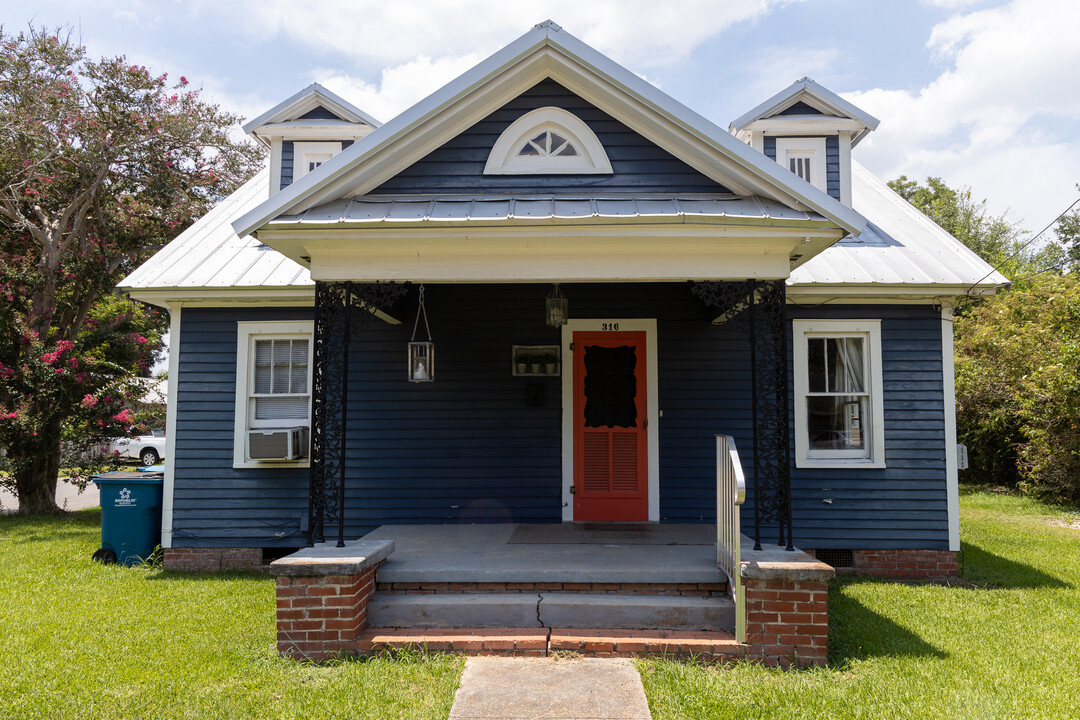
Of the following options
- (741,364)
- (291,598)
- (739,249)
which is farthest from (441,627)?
(741,364)

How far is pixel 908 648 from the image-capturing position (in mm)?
4809

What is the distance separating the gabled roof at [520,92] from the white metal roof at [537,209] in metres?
0.12

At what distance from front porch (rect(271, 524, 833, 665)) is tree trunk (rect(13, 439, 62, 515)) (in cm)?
951

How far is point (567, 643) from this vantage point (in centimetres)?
466

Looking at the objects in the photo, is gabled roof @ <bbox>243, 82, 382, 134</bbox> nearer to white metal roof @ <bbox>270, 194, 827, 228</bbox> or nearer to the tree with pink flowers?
white metal roof @ <bbox>270, 194, 827, 228</bbox>

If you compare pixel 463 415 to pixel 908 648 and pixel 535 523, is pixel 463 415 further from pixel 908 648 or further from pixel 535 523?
pixel 908 648

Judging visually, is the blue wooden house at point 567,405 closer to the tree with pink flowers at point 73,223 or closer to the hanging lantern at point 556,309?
the hanging lantern at point 556,309

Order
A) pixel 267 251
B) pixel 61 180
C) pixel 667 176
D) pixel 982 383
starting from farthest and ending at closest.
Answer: pixel 982 383, pixel 61 180, pixel 267 251, pixel 667 176

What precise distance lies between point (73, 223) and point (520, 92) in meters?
11.4

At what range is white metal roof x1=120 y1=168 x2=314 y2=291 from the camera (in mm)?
7367

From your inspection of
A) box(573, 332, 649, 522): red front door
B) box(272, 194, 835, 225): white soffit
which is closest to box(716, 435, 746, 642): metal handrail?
box(272, 194, 835, 225): white soffit

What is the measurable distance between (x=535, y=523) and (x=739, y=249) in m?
3.66

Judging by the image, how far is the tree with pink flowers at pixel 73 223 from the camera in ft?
37.9

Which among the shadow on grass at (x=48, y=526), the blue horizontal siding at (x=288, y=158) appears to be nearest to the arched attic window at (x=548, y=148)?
the blue horizontal siding at (x=288, y=158)
